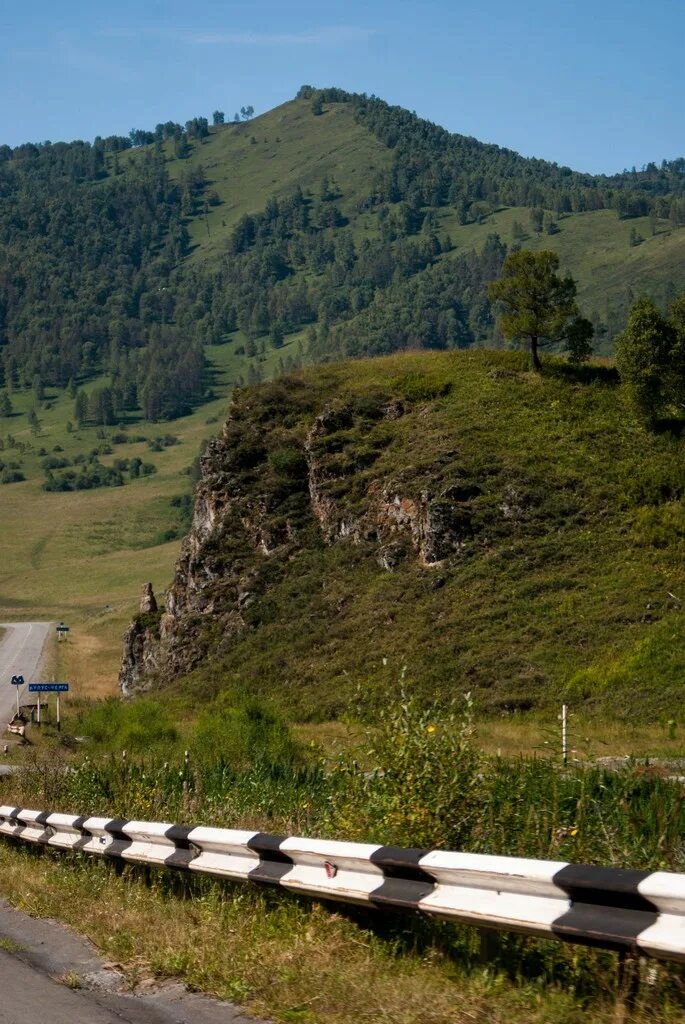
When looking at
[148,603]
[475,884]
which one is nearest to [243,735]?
[475,884]

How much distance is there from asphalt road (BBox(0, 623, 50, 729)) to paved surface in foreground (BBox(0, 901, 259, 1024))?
5256cm

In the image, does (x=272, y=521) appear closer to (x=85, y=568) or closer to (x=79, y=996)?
(x=79, y=996)

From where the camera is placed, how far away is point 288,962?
790 centimetres

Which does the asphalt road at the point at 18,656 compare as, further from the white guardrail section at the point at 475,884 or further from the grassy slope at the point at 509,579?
the white guardrail section at the point at 475,884

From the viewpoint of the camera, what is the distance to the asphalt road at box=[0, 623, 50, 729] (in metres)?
73.2

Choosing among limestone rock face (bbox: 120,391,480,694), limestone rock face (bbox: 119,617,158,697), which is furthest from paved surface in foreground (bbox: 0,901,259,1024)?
limestone rock face (bbox: 119,617,158,697)

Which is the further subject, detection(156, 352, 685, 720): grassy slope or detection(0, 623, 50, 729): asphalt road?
detection(0, 623, 50, 729): asphalt road

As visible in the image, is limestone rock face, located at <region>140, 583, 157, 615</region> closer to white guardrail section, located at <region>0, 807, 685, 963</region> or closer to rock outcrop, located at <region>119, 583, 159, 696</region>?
rock outcrop, located at <region>119, 583, 159, 696</region>

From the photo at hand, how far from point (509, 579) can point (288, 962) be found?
148 ft

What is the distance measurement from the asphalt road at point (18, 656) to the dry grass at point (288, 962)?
51.9 metres

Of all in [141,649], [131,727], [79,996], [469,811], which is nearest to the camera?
[79,996]

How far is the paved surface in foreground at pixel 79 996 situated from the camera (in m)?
7.19

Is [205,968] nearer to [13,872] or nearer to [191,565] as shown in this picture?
[13,872]

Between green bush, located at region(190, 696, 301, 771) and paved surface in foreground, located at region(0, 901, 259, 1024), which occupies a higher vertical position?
paved surface in foreground, located at region(0, 901, 259, 1024)
